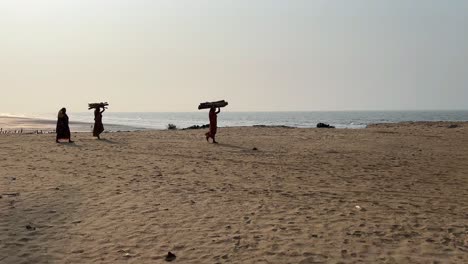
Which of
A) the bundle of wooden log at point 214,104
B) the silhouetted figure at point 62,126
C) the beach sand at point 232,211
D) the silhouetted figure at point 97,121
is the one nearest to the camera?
the beach sand at point 232,211

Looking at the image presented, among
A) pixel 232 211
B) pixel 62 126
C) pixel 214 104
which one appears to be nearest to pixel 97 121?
pixel 62 126

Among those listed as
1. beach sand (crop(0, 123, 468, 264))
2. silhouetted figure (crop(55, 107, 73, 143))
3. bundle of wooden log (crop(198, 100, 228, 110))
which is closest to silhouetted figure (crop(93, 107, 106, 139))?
silhouetted figure (crop(55, 107, 73, 143))

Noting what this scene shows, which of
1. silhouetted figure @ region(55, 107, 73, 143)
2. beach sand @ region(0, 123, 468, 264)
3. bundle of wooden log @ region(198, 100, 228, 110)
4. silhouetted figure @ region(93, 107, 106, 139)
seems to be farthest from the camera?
silhouetted figure @ region(93, 107, 106, 139)

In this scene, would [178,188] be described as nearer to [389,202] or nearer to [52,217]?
[52,217]

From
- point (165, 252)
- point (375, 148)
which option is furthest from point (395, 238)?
point (375, 148)

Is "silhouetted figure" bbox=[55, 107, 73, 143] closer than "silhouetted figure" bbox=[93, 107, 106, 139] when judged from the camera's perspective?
Yes

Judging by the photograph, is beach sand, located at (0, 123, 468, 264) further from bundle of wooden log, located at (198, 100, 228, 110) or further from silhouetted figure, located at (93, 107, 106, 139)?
silhouetted figure, located at (93, 107, 106, 139)

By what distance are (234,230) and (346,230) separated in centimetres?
175

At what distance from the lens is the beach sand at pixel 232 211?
6145 mm

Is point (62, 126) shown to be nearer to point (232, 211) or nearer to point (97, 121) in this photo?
point (97, 121)

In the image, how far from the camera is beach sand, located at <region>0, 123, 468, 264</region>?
6.14 m

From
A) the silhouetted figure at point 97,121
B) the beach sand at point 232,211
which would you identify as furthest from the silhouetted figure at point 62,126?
the beach sand at point 232,211

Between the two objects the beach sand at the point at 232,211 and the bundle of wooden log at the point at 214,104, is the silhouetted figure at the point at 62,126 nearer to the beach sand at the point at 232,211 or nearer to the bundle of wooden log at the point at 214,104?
the bundle of wooden log at the point at 214,104

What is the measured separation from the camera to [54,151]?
18.1 metres
